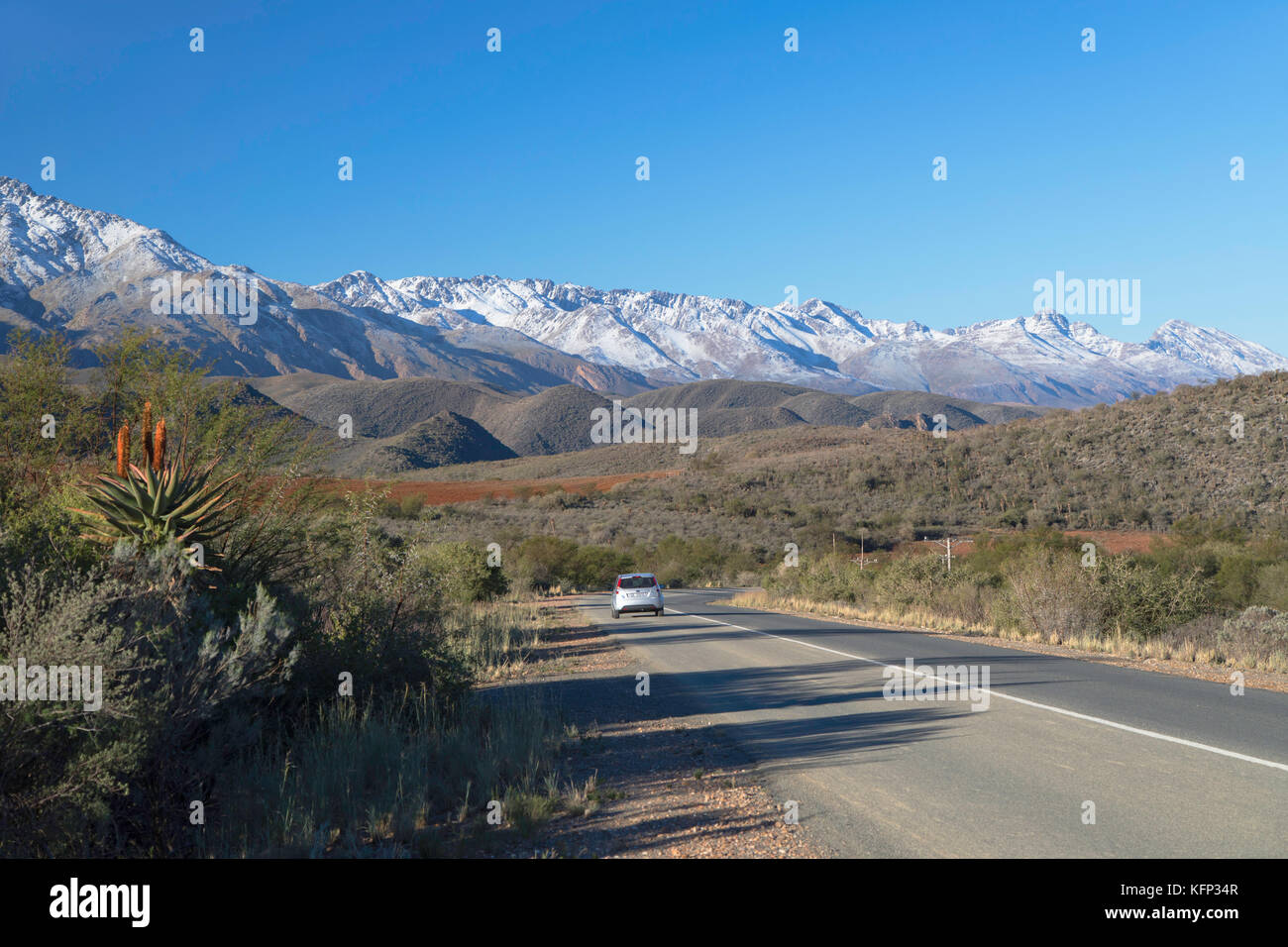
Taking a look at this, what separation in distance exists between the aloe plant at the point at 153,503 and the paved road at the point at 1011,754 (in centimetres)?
513

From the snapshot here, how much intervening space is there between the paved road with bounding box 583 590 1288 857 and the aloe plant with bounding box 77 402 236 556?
5131mm

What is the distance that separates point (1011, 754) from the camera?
6980 mm

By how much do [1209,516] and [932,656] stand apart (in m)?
30.9

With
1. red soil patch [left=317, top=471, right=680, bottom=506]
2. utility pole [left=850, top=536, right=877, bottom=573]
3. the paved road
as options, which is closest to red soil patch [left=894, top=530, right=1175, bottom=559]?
utility pole [left=850, top=536, right=877, bottom=573]

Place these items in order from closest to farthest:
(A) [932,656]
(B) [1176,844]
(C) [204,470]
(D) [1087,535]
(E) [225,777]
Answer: (B) [1176,844]
(E) [225,777]
(C) [204,470]
(A) [932,656]
(D) [1087,535]

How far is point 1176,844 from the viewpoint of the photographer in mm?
4680

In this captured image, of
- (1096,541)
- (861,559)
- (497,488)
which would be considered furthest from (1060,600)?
(497,488)

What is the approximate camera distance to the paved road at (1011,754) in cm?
496

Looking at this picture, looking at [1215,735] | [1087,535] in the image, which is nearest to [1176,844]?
[1215,735]

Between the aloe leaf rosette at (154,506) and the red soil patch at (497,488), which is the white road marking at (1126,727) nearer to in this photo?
the aloe leaf rosette at (154,506)

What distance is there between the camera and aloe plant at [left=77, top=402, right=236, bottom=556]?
6.64m

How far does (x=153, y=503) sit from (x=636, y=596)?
1781cm

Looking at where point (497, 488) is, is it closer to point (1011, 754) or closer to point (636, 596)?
point (636, 596)
